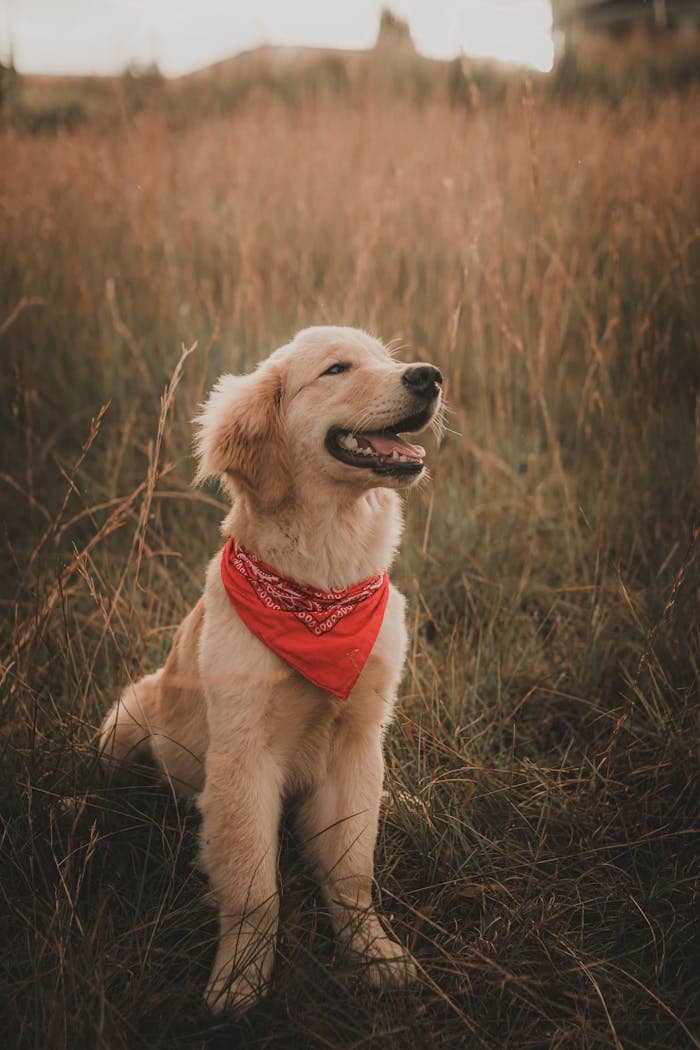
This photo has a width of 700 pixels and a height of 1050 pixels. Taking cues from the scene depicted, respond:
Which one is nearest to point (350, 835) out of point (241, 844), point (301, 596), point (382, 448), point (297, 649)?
point (241, 844)

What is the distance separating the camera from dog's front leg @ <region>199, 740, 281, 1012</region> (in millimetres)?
1567

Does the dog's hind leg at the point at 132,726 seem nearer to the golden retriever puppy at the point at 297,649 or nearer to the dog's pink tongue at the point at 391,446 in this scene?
the golden retriever puppy at the point at 297,649

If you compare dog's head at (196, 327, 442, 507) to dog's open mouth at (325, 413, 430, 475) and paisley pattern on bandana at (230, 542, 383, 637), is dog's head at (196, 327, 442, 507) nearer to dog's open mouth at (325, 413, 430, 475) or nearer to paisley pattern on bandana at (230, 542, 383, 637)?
dog's open mouth at (325, 413, 430, 475)

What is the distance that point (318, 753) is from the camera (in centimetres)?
179

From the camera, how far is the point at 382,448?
1813mm

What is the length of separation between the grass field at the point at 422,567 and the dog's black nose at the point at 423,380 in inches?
25.9

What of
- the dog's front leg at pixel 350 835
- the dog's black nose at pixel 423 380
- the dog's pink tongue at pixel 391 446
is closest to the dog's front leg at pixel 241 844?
the dog's front leg at pixel 350 835

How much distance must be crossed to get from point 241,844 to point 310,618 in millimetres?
543

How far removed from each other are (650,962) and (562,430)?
8.35 ft

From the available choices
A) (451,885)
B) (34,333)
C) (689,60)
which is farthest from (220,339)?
(689,60)

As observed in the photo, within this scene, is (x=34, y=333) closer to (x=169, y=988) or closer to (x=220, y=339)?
(x=220, y=339)

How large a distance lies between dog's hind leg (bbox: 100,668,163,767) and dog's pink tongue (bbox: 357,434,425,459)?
929mm

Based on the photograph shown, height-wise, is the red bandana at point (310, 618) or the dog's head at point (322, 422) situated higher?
the dog's head at point (322, 422)

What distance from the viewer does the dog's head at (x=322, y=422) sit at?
1756 millimetres
